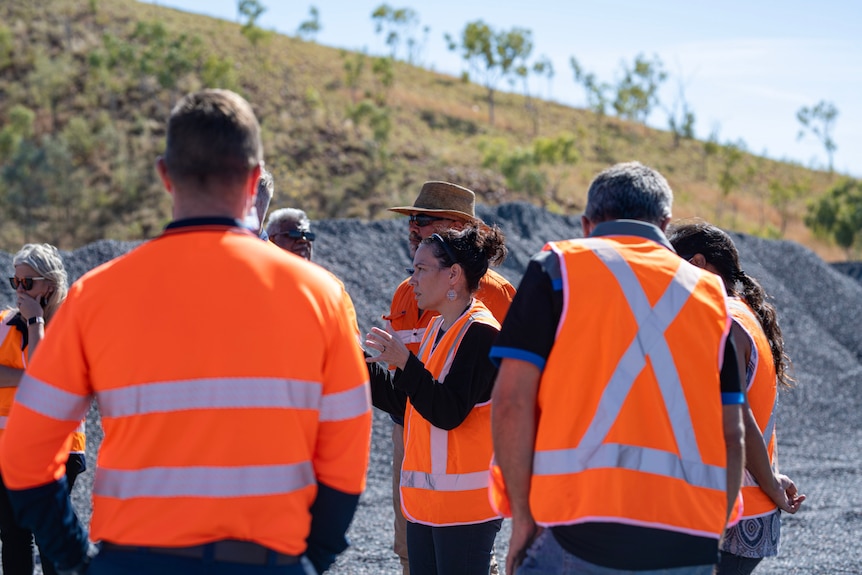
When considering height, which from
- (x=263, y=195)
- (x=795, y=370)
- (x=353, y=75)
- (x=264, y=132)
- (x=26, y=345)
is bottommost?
(x=795, y=370)

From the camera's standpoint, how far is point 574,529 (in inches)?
85.9

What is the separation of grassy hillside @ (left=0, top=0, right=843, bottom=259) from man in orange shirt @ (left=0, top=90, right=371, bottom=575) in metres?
27.2

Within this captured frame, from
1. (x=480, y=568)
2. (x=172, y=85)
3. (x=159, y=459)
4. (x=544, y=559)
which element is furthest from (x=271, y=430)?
(x=172, y=85)

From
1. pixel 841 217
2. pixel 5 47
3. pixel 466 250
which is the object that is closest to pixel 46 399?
pixel 466 250

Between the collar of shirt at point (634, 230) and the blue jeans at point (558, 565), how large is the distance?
822 mm

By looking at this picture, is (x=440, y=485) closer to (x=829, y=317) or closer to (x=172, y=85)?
(x=829, y=317)

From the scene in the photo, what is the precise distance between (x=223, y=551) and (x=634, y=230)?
4.42ft

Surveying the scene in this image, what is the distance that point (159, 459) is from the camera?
187 cm

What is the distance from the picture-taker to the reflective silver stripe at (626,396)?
2178 millimetres

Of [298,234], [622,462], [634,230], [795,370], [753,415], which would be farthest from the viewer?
[795,370]

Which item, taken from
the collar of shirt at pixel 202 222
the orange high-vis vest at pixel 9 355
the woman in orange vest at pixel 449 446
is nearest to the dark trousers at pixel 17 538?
the orange high-vis vest at pixel 9 355

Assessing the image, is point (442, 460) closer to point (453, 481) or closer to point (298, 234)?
point (453, 481)

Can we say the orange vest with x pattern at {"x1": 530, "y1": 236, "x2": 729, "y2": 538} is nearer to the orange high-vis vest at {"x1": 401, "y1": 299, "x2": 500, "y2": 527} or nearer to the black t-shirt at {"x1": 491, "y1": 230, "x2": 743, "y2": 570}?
the black t-shirt at {"x1": 491, "y1": 230, "x2": 743, "y2": 570}

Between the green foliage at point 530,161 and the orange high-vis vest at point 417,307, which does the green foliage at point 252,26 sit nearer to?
the green foliage at point 530,161
